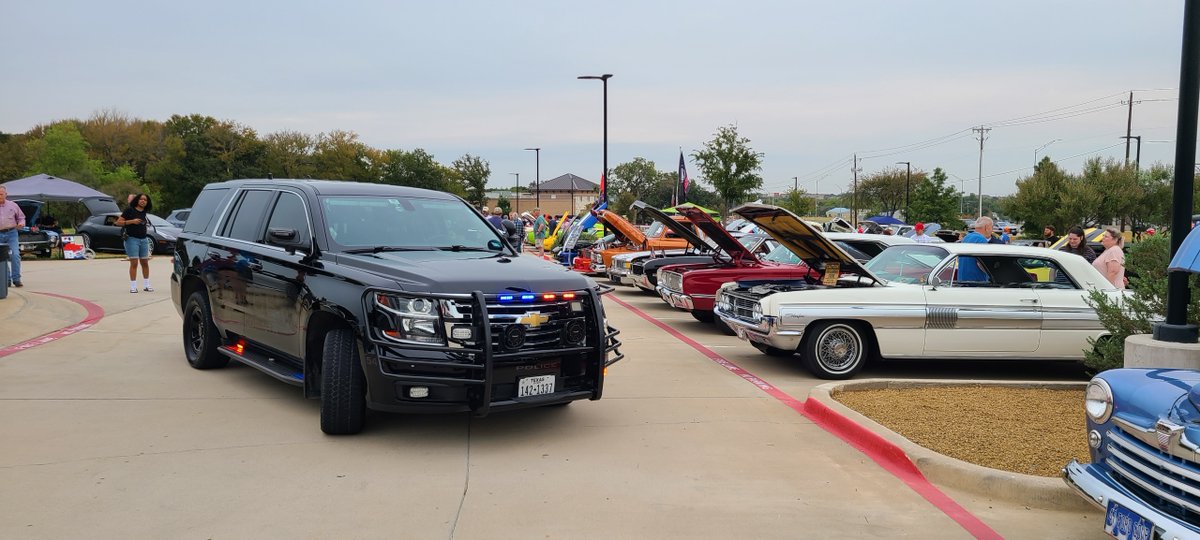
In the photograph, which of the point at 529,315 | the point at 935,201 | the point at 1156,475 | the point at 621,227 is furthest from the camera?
the point at 935,201

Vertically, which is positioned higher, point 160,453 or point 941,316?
point 941,316

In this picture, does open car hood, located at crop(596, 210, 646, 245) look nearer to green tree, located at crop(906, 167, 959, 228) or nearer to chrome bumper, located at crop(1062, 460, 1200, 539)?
chrome bumper, located at crop(1062, 460, 1200, 539)

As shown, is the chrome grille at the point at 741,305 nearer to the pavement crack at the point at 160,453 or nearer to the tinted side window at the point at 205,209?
the pavement crack at the point at 160,453

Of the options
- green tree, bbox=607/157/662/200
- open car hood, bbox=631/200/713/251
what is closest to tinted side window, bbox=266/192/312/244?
open car hood, bbox=631/200/713/251

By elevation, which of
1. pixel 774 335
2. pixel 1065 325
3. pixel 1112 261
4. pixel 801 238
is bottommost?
pixel 774 335

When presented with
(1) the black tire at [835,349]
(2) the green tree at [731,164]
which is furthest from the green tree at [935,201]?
(1) the black tire at [835,349]

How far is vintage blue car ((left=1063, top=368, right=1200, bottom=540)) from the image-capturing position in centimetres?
335

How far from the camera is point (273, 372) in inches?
263

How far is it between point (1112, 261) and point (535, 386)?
8569mm

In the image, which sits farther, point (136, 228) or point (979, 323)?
point (136, 228)

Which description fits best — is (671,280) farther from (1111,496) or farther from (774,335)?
(1111,496)

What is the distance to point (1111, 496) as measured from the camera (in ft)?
12.1

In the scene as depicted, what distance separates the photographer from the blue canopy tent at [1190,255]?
446 centimetres

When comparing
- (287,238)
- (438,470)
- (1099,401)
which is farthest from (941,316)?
(287,238)
